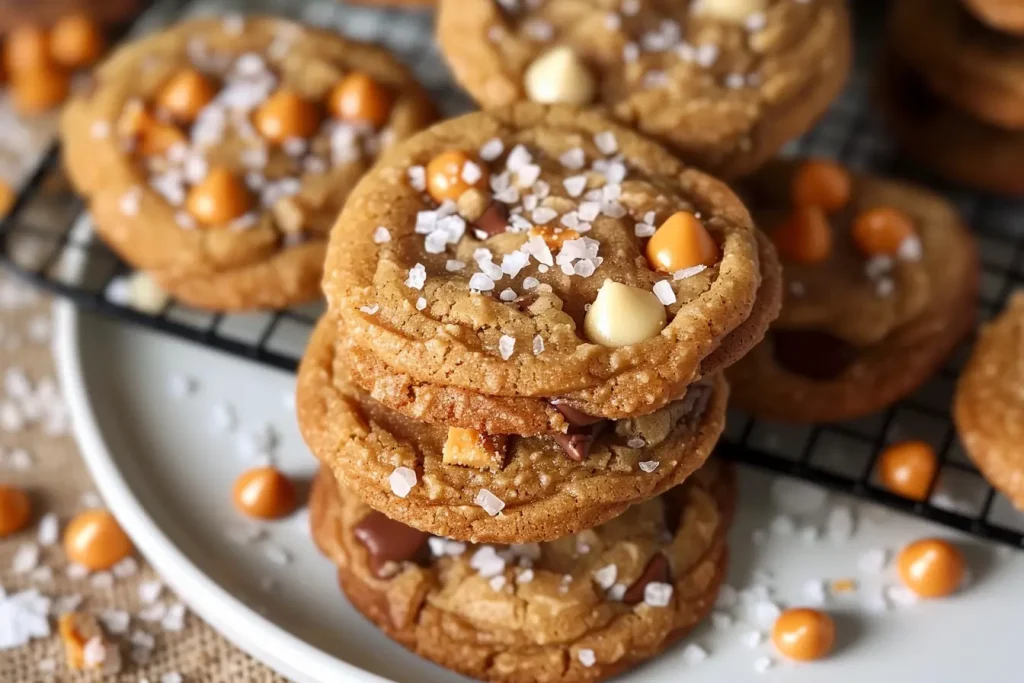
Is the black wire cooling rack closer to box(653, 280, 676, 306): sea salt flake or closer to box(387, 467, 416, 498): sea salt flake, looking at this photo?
box(653, 280, 676, 306): sea salt flake

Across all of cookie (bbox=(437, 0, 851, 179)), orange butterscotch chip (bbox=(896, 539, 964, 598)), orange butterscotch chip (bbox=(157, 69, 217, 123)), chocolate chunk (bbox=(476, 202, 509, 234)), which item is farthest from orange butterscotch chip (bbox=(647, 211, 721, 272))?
orange butterscotch chip (bbox=(157, 69, 217, 123))

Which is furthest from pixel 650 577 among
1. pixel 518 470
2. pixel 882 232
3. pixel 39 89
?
pixel 39 89

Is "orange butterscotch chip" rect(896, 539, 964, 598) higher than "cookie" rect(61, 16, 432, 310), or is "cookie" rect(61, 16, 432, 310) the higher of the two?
"cookie" rect(61, 16, 432, 310)

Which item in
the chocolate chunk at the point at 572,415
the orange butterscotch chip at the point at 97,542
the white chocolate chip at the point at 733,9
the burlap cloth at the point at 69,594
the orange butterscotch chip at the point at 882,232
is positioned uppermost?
the white chocolate chip at the point at 733,9

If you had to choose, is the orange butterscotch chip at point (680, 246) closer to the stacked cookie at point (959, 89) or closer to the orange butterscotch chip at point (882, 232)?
the orange butterscotch chip at point (882, 232)

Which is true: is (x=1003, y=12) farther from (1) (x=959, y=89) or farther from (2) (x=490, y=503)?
(2) (x=490, y=503)

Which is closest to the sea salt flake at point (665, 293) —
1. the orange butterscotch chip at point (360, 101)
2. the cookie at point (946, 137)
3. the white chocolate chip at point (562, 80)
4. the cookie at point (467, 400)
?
the cookie at point (467, 400)

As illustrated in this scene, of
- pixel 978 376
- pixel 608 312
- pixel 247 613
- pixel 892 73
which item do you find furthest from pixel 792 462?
pixel 892 73
